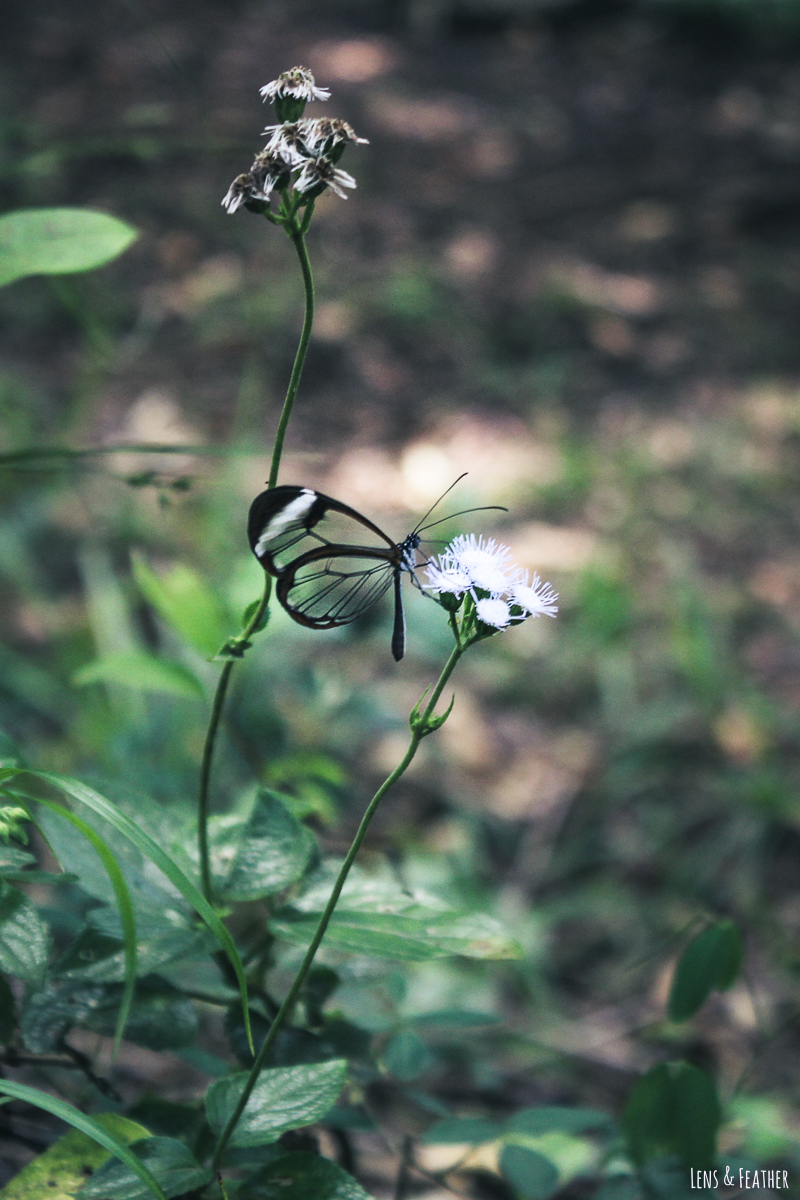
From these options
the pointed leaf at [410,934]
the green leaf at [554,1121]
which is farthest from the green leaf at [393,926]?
the green leaf at [554,1121]

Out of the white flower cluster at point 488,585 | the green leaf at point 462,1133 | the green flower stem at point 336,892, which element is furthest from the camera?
the green leaf at point 462,1133

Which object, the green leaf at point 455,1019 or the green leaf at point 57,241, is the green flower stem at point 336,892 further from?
the green leaf at point 57,241

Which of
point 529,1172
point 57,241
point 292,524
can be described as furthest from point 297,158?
point 529,1172

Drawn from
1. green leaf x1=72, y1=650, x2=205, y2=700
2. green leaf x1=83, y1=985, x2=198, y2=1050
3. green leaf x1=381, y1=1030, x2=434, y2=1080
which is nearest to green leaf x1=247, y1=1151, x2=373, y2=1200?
Result: green leaf x1=83, y1=985, x2=198, y2=1050

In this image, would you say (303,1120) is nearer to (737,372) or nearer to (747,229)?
(737,372)

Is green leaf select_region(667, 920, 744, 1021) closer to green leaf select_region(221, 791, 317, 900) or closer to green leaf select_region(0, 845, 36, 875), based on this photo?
green leaf select_region(221, 791, 317, 900)
